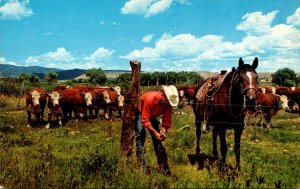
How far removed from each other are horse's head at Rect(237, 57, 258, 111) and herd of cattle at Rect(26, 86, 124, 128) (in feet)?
46.7

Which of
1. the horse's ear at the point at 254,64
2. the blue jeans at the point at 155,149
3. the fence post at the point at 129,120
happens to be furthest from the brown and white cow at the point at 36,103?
the horse's ear at the point at 254,64

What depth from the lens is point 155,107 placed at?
8.11 metres

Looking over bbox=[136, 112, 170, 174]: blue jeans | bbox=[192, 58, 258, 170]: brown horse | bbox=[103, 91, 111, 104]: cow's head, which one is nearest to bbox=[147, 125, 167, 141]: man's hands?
bbox=[136, 112, 170, 174]: blue jeans

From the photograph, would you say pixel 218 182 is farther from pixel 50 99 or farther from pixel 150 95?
pixel 50 99

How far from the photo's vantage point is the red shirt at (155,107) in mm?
8047

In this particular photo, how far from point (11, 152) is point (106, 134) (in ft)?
24.5

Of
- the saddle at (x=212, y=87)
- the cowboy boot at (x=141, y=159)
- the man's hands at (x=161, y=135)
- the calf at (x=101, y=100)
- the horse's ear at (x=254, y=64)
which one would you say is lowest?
the cowboy boot at (x=141, y=159)

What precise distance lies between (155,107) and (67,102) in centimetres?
1659

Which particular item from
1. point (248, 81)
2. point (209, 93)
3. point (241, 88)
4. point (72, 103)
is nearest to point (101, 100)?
point (72, 103)

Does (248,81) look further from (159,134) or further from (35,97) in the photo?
(35,97)

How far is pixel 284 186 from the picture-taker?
830 centimetres

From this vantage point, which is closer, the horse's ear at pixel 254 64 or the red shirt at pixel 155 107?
the red shirt at pixel 155 107

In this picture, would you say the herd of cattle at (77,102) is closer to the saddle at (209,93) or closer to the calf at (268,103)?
the calf at (268,103)

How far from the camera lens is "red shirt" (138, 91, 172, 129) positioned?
8.05 m
